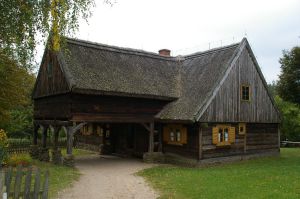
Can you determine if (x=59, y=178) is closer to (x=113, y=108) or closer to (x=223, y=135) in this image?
(x=113, y=108)

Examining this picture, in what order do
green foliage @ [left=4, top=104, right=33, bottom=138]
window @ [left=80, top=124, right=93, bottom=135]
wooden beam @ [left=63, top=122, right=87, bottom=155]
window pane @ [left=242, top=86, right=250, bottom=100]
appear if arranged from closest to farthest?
wooden beam @ [left=63, top=122, right=87, bottom=155] < window pane @ [left=242, top=86, right=250, bottom=100] < window @ [left=80, top=124, right=93, bottom=135] < green foliage @ [left=4, top=104, right=33, bottom=138]

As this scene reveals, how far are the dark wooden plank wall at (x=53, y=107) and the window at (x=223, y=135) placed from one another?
28.4 ft

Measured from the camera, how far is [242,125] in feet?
76.7

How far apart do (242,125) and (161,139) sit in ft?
17.7

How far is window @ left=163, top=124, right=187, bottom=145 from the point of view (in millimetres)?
→ 21506

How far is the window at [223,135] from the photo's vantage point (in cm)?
2133

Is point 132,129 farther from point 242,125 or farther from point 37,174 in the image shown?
point 37,174

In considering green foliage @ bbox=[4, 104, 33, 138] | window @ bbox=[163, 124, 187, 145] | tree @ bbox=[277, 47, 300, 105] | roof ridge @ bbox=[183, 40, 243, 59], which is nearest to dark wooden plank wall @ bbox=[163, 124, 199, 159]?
window @ bbox=[163, 124, 187, 145]

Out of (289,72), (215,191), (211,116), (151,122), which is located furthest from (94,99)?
(289,72)

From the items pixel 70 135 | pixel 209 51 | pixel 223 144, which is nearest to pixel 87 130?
pixel 70 135

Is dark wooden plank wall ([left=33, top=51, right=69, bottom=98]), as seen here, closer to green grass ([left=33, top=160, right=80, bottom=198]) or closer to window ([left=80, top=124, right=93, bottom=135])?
green grass ([left=33, top=160, right=80, bottom=198])

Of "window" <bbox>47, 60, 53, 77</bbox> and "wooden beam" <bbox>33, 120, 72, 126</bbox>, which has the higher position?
"window" <bbox>47, 60, 53, 77</bbox>

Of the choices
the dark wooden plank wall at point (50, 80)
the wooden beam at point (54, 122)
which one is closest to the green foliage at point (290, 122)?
the dark wooden plank wall at point (50, 80)

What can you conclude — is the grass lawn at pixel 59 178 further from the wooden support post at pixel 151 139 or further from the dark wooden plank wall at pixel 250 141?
the dark wooden plank wall at pixel 250 141
